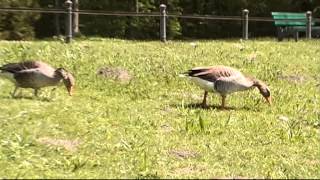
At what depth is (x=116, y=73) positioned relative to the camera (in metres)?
15.5

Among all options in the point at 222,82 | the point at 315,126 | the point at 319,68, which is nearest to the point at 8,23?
the point at 319,68

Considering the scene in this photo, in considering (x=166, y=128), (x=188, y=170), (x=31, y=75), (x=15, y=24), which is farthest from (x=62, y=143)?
(x=15, y=24)

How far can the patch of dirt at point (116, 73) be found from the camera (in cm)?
1523

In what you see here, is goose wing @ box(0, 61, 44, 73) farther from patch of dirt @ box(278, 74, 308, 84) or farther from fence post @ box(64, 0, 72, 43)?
fence post @ box(64, 0, 72, 43)

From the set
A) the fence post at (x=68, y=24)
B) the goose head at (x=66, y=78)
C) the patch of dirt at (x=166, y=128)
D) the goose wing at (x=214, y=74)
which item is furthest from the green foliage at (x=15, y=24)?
the patch of dirt at (x=166, y=128)

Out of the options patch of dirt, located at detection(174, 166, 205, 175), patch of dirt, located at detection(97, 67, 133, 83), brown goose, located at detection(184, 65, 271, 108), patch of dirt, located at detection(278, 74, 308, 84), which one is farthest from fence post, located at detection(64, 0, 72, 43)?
patch of dirt, located at detection(174, 166, 205, 175)

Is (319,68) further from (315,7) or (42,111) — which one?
(315,7)

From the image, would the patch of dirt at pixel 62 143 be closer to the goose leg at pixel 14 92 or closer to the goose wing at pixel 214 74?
the goose leg at pixel 14 92

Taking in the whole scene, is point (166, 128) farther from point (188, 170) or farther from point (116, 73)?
point (116, 73)

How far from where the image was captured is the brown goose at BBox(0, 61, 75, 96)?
12.1 metres

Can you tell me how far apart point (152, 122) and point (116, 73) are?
4456mm

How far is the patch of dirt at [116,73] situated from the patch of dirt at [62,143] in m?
5.69

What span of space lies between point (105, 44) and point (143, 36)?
751 inches

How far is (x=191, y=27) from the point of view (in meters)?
42.0
